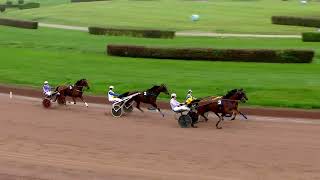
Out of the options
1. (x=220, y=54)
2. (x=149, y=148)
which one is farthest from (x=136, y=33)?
(x=149, y=148)

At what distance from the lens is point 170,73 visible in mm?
16859

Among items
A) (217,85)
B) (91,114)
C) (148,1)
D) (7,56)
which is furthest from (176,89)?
(148,1)

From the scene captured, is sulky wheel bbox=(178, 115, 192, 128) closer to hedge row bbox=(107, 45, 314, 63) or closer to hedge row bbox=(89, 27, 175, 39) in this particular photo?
hedge row bbox=(107, 45, 314, 63)

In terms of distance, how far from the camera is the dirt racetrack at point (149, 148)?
817 cm

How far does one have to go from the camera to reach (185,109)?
11.2 meters

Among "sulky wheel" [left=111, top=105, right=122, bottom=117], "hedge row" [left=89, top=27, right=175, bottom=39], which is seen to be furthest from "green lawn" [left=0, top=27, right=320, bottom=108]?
"hedge row" [left=89, top=27, right=175, bottom=39]

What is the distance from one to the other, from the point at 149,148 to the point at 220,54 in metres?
9.91

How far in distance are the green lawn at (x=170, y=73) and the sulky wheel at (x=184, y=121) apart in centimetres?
238

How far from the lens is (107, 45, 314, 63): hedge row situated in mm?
18188

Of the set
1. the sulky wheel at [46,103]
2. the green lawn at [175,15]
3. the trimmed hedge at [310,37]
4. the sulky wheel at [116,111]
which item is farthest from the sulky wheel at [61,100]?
the green lawn at [175,15]

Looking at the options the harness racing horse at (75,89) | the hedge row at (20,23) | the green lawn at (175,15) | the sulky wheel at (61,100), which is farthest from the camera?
the hedge row at (20,23)

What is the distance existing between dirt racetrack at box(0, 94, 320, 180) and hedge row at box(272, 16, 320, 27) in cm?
2365

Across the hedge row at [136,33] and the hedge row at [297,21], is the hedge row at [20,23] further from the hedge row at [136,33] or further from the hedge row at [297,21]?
the hedge row at [297,21]

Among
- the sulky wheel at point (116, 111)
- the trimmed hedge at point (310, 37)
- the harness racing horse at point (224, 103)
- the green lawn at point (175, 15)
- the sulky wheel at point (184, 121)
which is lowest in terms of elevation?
the green lawn at point (175, 15)
